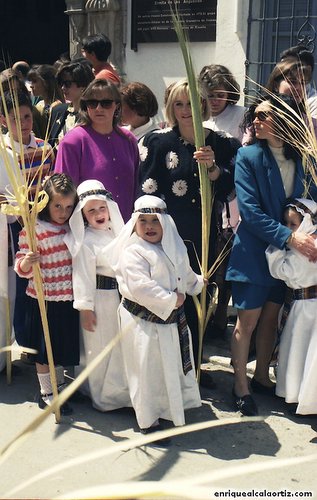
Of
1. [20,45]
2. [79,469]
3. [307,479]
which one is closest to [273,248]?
[307,479]

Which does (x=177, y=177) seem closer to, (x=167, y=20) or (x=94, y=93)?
(x=94, y=93)

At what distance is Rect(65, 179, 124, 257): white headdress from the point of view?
3801 mm

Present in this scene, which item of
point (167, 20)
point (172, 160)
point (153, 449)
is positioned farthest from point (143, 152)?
point (167, 20)

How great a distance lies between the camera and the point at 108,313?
3912 mm

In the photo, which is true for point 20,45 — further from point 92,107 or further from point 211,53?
point 92,107

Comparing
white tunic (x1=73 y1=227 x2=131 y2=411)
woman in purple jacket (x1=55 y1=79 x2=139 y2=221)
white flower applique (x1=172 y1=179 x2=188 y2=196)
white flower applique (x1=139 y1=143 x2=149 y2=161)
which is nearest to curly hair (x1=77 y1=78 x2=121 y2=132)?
woman in purple jacket (x1=55 y1=79 x2=139 y2=221)

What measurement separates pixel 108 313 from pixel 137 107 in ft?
5.17

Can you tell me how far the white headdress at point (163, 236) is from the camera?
3602 millimetres

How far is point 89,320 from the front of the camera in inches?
151

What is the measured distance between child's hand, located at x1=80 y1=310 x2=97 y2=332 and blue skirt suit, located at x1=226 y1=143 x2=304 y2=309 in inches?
31.2

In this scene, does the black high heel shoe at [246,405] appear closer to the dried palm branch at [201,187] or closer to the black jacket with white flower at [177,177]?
the dried palm branch at [201,187]

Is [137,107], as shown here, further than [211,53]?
No

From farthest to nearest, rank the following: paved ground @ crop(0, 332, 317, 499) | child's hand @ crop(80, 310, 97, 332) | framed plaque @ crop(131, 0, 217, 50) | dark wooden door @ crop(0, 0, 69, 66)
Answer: dark wooden door @ crop(0, 0, 69, 66) < framed plaque @ crop(131, 0, 217, 50) < child's hand @ crop(80, 310, 97, 332) < paved ground @ crop(0, 332, 317, 499)

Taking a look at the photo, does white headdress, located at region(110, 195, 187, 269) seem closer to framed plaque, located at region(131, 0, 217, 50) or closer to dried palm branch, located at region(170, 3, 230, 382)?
dried palm branch, located at region(170, 3, 230, 382)
